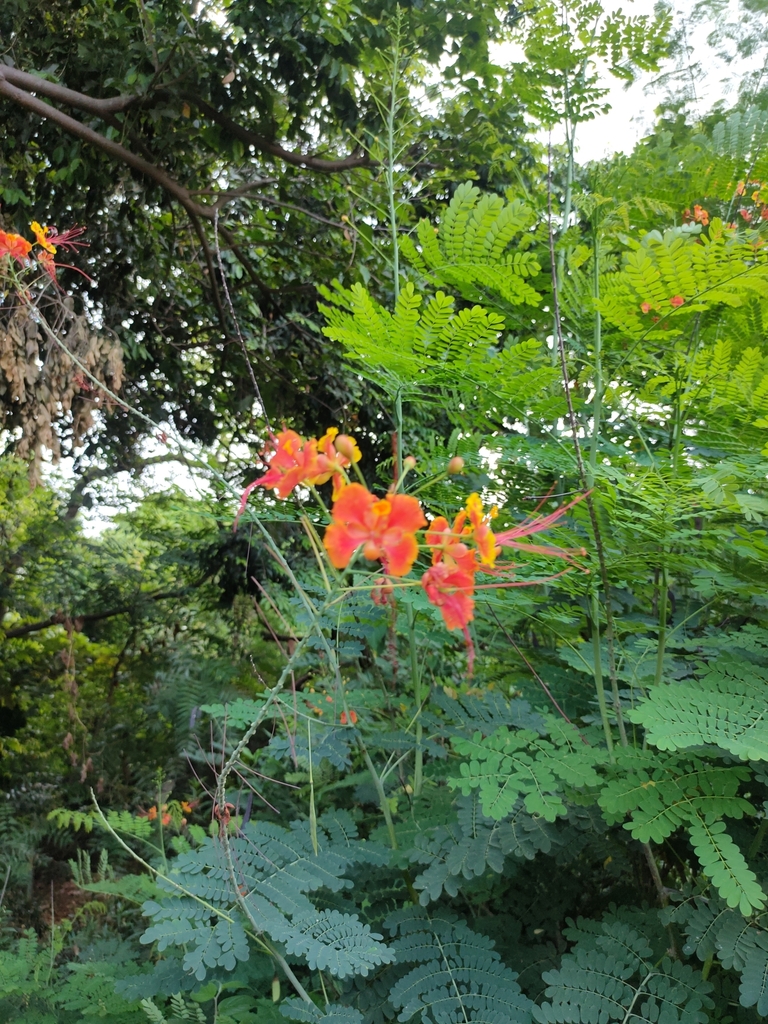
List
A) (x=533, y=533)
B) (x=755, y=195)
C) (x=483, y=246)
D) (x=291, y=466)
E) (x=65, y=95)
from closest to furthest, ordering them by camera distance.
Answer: (x=291, y=466), (x=533, y=533), (x=483, y=246), (x=755, y=195), (x=65, y=95)

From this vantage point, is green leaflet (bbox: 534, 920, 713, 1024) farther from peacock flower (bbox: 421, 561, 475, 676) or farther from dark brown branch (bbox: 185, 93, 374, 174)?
dark brown branch (bbox: 185, 93, 374, 174)

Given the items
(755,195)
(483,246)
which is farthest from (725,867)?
(755,195)

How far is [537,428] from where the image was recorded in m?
1.63

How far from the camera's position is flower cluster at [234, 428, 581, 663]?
2.25 ft

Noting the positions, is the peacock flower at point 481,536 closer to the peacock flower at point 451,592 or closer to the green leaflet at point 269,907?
the peacock flower at point 451,592

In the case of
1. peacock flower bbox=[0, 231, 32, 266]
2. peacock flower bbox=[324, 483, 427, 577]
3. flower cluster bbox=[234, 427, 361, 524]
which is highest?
peacock flower bbox=[0, 231, 32, 266]

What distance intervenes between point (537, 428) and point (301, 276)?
233 cm

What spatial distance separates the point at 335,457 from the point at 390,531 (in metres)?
0.13

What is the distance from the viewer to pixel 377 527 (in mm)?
698

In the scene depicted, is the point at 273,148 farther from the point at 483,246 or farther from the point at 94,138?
the point at 483,246

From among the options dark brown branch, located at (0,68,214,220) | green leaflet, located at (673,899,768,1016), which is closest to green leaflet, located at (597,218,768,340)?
green leaflet, located at (673,899,768,1016)

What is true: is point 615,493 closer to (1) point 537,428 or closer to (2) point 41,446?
(1) point 537,428

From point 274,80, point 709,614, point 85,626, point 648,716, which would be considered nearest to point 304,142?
point 274,80

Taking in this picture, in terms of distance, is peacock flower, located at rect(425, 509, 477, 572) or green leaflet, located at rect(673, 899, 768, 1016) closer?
peacock flower, located at rect(425, 509, 477, 572)
